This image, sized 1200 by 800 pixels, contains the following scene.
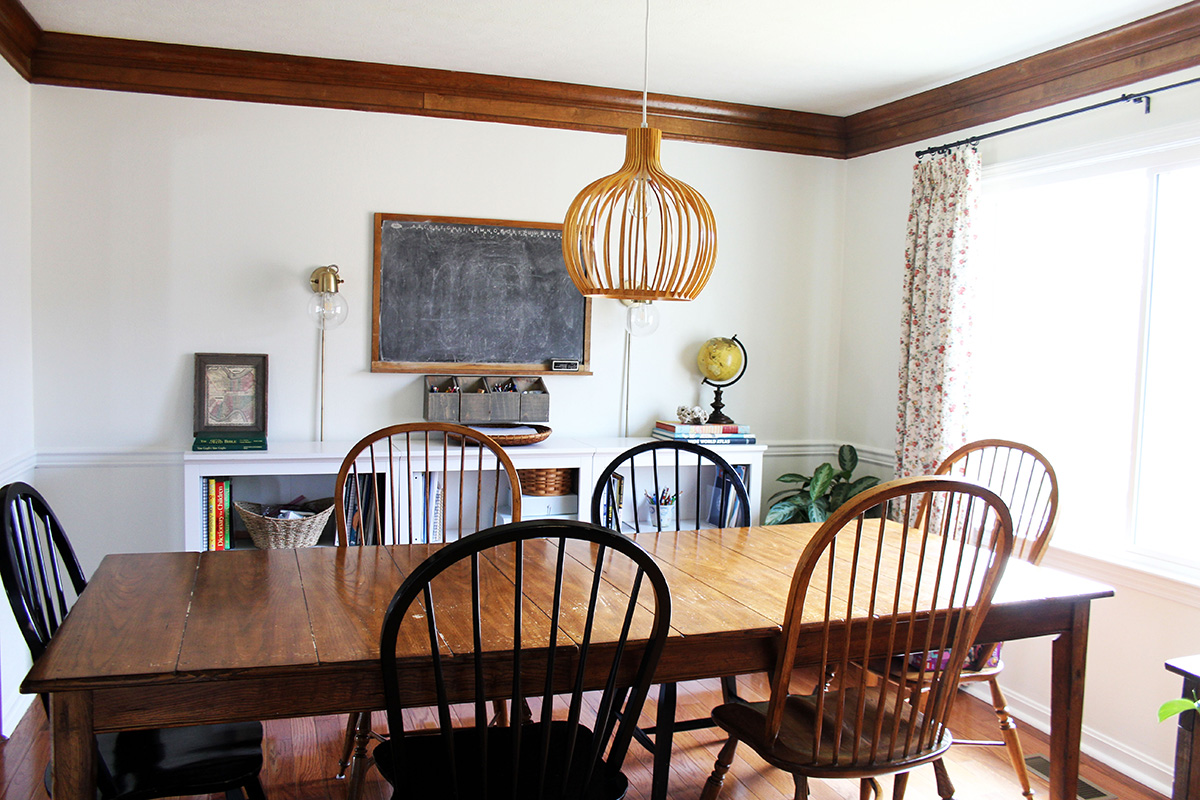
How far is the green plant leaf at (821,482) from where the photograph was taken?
158 inches

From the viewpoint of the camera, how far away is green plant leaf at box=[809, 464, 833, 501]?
4.02 meters

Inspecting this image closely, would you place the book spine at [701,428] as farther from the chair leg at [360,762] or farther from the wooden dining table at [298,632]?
the chair leg at [360,762]

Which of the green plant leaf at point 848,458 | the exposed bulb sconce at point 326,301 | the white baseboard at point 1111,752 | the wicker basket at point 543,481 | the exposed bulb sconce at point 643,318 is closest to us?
the white baseboard at point 1111,752

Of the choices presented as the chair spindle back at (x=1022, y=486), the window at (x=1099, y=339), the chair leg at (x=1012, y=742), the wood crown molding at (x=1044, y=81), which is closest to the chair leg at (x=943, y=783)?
the chair leg at (x=1012, y=742)

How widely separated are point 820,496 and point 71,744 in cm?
321

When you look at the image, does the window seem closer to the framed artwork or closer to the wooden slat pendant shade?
the wooden slat pendant shade

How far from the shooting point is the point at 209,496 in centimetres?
333

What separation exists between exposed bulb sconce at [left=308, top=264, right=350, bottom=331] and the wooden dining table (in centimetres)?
154

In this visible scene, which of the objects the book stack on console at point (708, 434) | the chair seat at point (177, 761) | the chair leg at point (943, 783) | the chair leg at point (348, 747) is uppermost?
the book stack on console at point (708, 434)

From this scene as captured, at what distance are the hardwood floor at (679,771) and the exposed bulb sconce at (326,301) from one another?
1.56 m

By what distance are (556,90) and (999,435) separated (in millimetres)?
2361

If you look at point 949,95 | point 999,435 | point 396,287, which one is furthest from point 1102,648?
point 396,287

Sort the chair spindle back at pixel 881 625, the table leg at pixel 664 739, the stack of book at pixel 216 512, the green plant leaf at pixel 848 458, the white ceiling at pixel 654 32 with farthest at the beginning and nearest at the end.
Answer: the green plant leaf at pixel 848 458 < the stack of book at pixel 216 512 < the white ceiling at pixel 654 32 < the table leg at pixel 664 739 < the chair spindle back at pixel 881 625

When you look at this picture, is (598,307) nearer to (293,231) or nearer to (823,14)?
(293,231)
